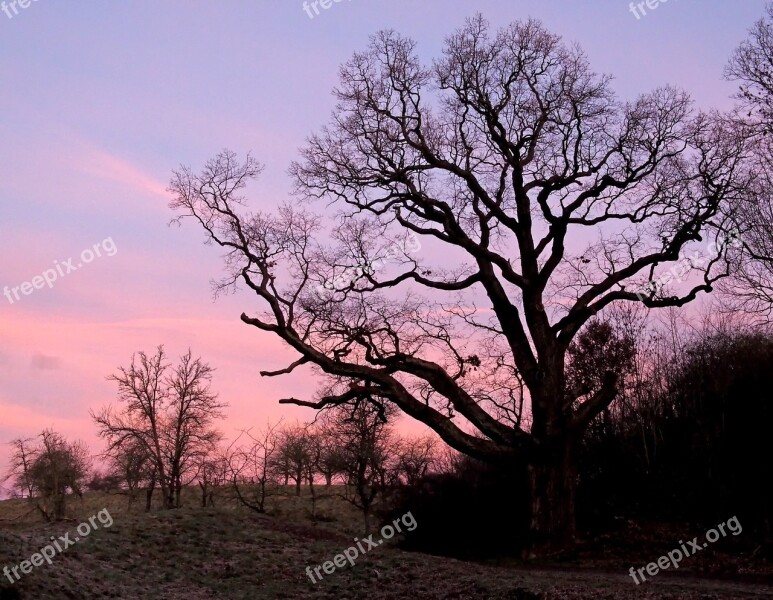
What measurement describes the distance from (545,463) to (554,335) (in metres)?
3.49

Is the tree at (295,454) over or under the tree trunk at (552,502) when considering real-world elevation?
over

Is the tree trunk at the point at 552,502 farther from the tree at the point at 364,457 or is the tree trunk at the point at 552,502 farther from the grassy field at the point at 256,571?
the tree at the point at 364,457

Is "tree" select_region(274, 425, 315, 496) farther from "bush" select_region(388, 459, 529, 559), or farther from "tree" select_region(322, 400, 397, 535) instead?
"bush" select_region(388, 459, 529, 559)

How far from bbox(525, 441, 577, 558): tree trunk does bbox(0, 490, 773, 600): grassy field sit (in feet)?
2.73

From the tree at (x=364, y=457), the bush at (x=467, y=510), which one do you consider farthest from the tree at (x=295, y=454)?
the bush at (x=467, y=510)

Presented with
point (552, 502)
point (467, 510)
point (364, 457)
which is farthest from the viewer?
point (364, 457)

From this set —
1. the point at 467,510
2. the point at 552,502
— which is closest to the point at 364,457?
the point at 467,510

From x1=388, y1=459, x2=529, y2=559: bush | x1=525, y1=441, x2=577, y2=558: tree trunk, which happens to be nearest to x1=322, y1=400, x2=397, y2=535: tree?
x1=388, y1=459, x2=529, y2=559: bush

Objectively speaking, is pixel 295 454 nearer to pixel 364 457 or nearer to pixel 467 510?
pixel 364 457

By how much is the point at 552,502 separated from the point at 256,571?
7573 millimetres

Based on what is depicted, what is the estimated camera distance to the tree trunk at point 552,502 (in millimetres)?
19453

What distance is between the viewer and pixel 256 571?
1722 cm

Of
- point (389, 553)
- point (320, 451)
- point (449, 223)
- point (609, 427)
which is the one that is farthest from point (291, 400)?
point (320, 451)

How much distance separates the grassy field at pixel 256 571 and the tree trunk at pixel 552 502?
32.7 inches
